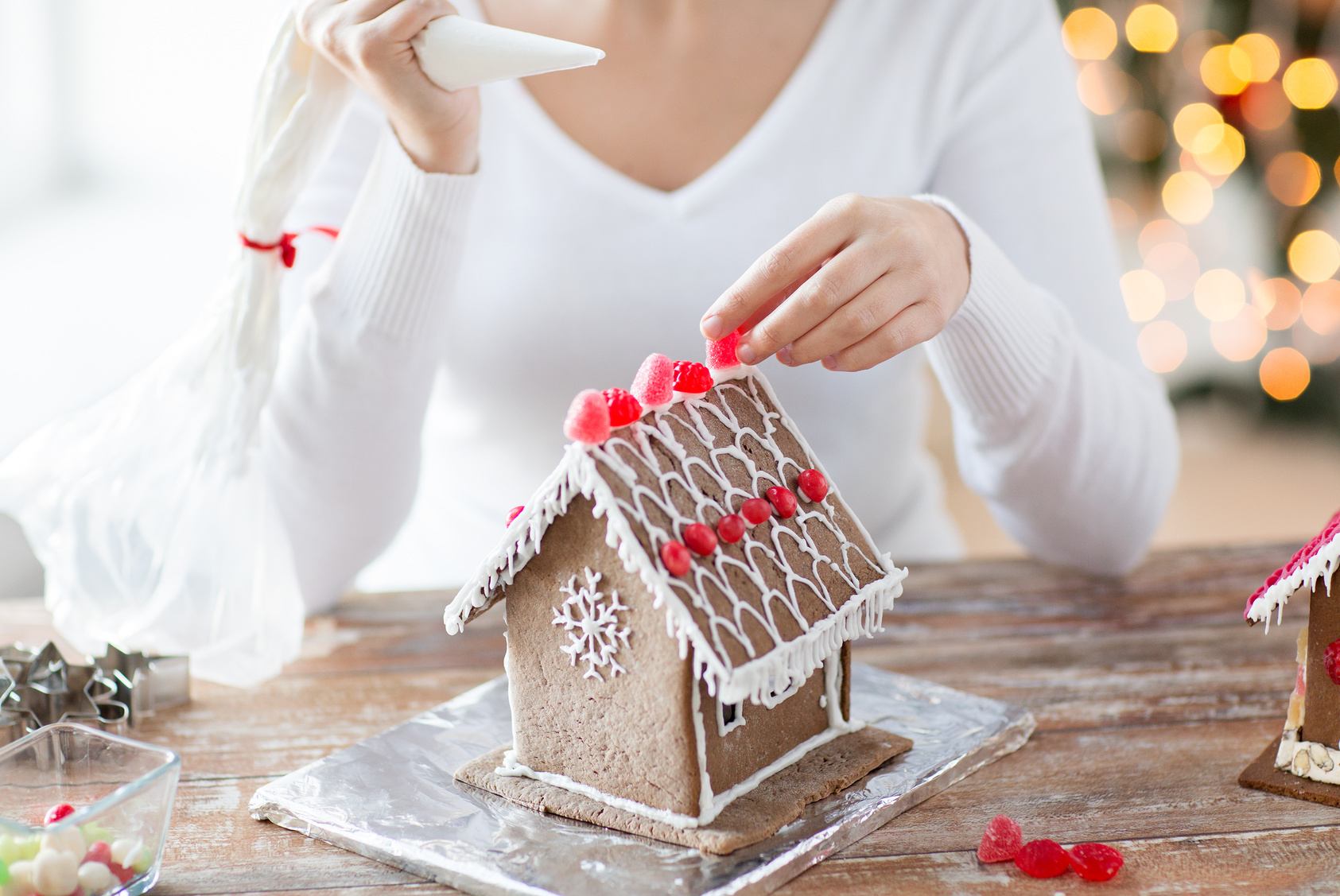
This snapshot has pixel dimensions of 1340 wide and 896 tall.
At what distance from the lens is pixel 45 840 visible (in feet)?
2.08

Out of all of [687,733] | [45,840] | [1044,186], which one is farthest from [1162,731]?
[45,840]

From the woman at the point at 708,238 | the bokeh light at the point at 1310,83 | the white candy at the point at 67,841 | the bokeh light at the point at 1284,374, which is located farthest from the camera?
the bokeh light at the point at 1284,374

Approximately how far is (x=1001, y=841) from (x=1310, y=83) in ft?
10.7

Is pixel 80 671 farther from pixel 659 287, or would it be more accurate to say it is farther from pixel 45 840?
pixel 659 287

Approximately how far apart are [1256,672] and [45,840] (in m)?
0.92

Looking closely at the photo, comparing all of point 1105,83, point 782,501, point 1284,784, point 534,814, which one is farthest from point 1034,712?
point 1105,83

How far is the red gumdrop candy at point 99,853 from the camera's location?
2.18 feet

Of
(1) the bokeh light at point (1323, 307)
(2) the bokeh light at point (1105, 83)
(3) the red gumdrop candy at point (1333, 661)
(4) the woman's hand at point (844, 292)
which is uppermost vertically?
(2) the bokeh light at point (1105, 83)

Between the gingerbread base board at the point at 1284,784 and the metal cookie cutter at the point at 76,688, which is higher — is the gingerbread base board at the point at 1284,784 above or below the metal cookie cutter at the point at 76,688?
below

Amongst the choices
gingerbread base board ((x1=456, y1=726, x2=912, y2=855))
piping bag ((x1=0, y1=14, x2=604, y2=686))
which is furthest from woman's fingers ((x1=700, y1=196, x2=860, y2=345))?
piping bag ((x1=0, y1=14, x2=604, y2=686))

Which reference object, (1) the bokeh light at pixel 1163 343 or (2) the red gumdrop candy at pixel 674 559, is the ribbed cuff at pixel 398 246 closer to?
(2) the red gumdrop candy at pixel 674 559

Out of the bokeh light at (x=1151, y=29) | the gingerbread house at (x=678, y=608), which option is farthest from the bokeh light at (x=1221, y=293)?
the gingerbread house at (x=678, y=608)

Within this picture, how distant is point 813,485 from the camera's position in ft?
2.67

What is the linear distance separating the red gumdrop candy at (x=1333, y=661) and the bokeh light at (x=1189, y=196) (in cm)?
292
